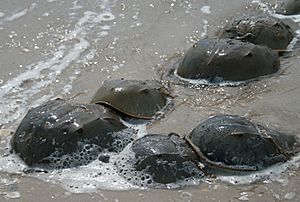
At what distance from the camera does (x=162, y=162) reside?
3.70m

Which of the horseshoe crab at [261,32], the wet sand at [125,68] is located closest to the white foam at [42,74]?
the wet sand at [125,68]

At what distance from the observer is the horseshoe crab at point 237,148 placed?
3.79 m

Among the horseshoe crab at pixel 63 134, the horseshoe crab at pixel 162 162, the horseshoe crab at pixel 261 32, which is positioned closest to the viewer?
the horseshoe crab at pixel 162 162

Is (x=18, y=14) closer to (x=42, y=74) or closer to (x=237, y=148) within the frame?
(x=42, y=74)

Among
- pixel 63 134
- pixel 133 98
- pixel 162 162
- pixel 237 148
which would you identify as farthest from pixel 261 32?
pixel 63 134

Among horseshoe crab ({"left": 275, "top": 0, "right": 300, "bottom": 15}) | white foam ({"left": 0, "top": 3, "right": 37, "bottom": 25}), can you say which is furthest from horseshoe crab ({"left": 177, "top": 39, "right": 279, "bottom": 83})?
white foam ({"left": 0, "top": 3, "right": 37, "bottom": 25})

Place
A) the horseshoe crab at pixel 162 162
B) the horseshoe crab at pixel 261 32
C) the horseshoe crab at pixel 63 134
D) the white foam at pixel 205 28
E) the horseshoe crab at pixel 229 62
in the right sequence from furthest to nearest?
the white foam at pixel 205 28 < the horseshoe crab at pixel 261 32 < the horseshoe crab at pixel 229 62 < the horseshoe crab at pixel 63 134 < the horseshoe crab at pixel 162 162

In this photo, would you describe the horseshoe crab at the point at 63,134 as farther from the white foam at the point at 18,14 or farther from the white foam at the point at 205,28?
the white foam at the point at 18,14

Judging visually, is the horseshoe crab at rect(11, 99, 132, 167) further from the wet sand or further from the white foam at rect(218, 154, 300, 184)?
the white foam at rect(218, 154, 300, 184)

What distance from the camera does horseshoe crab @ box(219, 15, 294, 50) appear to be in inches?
219

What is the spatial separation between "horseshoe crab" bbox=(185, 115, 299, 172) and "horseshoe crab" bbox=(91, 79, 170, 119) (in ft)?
2.17

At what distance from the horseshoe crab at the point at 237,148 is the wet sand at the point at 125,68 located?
13 centimetres

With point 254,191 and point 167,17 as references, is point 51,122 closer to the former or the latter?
point 254,191

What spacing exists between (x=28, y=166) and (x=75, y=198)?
1.57ft
